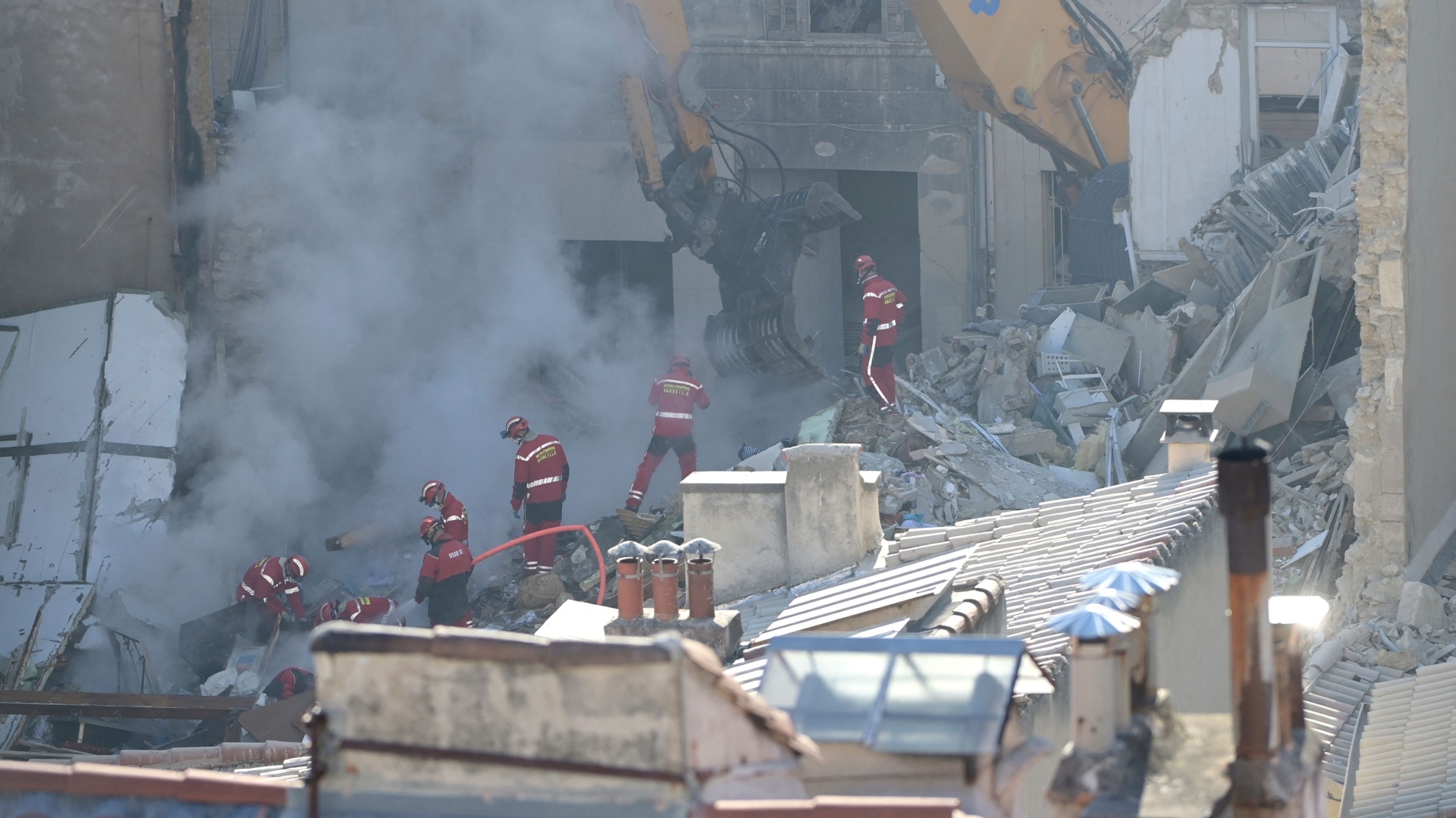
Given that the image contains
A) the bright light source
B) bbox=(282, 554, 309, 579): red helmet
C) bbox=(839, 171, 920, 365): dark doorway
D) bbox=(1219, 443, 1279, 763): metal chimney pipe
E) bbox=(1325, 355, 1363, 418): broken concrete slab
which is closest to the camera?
bbox=(1219, 443, 1279, 763): metal chimney pipe

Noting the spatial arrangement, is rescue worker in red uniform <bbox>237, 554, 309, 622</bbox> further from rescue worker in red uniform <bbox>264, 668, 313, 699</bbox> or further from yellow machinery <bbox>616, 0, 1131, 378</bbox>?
yellow machinery <bbox>616, 0, 1131, 378</bbox>

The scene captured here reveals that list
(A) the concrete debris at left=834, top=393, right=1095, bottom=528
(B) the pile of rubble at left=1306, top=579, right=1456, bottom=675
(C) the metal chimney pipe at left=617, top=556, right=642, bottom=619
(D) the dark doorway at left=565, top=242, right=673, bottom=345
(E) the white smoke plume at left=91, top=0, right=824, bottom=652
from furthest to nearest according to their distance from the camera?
(D) the dark doorway at left=565, top=242, right=673, bottom=345, (E) the white smoke plume at left=91, top=0, right=824, bottom=652, (A) the concrete debris at left=834, top=393, right=1095, bottom=528, (B) the pile of rubble at left=1306, top=579, right=1456, bottom=675, (C) the metal chimney pipe at left=617, top=556, right=642, bottom=619

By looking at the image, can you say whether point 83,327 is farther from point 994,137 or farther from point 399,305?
point 994,137

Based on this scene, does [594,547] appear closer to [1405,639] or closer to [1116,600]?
[1405,639]

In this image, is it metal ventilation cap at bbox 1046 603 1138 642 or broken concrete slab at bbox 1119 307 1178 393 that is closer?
metal ventilation cap at bbox 1046 603 1138 642

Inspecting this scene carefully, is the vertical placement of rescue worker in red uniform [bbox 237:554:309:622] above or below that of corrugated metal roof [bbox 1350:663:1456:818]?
above

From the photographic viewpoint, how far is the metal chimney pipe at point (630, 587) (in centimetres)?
732

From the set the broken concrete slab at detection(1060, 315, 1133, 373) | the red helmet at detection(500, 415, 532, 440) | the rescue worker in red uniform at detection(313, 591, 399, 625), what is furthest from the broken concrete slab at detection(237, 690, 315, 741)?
the broken concrete slab at detection(1060, 315, 1133, 373)

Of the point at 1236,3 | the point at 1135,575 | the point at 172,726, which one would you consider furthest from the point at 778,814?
the point at 1236,3

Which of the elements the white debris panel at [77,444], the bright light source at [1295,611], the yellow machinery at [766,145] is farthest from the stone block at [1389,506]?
the white debris panel at [77,444]

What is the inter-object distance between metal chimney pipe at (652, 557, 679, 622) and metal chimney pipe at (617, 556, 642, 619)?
0.23ft

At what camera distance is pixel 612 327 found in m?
18.5

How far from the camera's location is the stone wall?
31.6 ft

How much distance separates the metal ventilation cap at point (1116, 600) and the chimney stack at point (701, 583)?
3.15m
